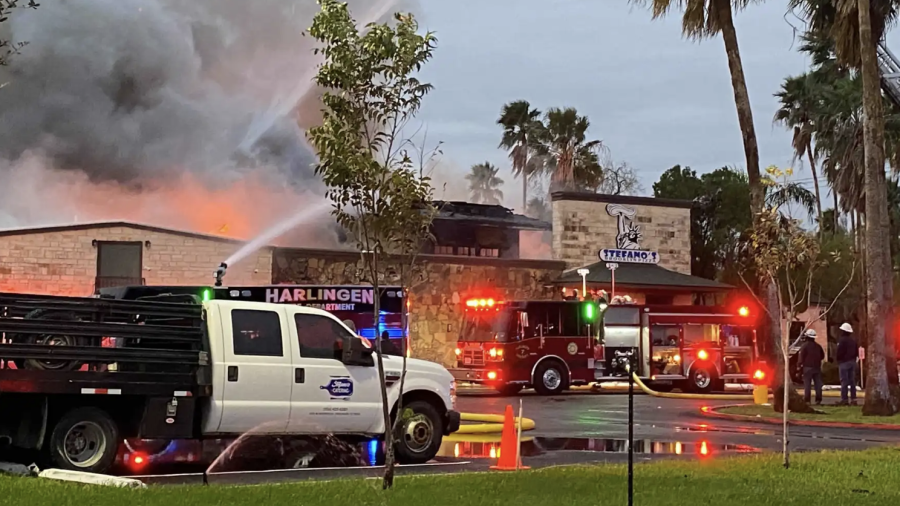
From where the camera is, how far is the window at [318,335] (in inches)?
478

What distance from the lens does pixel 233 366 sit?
37.6 ft

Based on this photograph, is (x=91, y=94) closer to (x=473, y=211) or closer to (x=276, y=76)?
(x=276, y=76)

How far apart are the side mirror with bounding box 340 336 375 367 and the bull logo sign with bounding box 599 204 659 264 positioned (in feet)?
86.6

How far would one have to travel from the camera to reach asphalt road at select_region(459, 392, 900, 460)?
1527 centimetres

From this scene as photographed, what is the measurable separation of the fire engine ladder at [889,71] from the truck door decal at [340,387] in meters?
19.3

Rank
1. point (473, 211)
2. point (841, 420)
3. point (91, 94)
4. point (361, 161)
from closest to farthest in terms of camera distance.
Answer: point (361, 161), point (841, 420), point (473, 211), point (91, 94)

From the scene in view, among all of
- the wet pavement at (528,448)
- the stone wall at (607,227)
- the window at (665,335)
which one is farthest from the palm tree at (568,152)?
the wet pavement at (528,448)

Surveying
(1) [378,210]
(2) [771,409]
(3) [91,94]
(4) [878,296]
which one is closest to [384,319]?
(2) [771,409]

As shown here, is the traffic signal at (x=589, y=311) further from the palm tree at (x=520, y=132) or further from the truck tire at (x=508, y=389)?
the palm tree at (x=520, y=132)

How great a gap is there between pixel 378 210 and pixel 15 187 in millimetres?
34345

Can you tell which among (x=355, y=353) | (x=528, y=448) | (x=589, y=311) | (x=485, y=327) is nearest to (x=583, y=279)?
(x=589, y=311)

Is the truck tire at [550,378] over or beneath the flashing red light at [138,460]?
over

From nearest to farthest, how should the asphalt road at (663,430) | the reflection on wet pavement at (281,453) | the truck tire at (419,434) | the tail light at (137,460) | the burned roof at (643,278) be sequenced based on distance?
the tail light at (137,460) → the reflection on wet pavement at (281,453) → the truck tire at (419,434) → the asphalt road at (663,430) → the burned roof at (643,278)

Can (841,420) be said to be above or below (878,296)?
below
